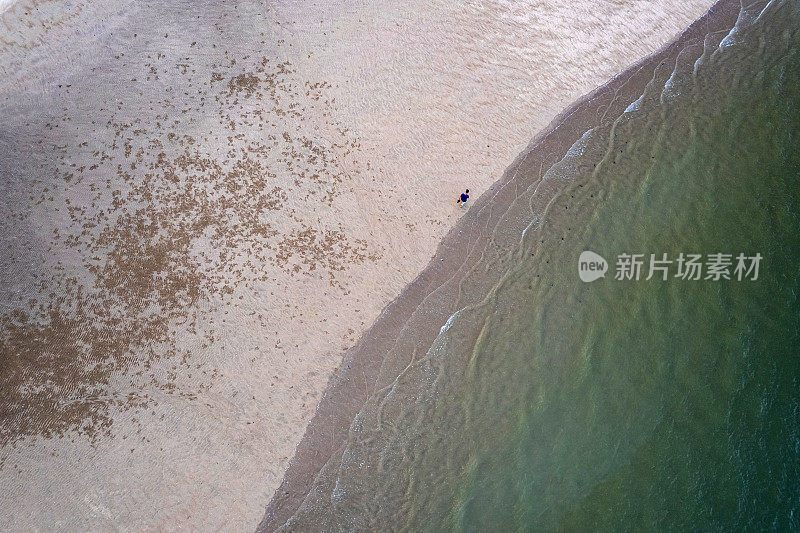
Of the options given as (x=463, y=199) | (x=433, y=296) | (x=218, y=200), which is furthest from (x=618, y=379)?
(x=218, y=200)

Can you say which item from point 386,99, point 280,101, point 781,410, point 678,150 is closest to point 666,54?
point 678,150

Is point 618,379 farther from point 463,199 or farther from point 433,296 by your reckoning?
point 463,199

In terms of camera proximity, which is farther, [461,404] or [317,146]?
[317,146]

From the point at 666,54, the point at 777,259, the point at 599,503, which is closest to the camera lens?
the point at 599,503

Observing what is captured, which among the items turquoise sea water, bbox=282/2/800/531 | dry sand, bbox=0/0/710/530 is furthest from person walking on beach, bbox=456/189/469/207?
turquoise sea water, bbox=282/2/800/531

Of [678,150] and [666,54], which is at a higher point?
[666,54]

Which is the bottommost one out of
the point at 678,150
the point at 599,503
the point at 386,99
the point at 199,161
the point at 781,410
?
the point at 599,503

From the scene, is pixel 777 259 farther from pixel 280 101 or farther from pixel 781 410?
pixel 280 101
